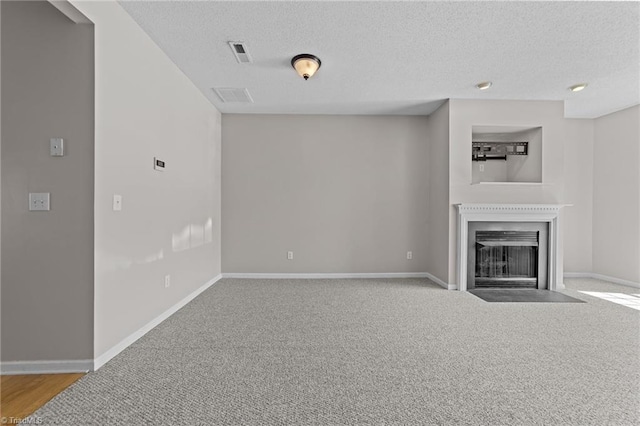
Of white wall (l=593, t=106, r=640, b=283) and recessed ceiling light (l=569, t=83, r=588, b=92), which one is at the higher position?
recessed ceiling light (l=569, t=83, r=588, b=92)

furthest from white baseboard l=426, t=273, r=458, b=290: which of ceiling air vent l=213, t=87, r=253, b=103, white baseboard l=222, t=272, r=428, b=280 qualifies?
ceiling air vent l=213, t=87, r=253, b=103

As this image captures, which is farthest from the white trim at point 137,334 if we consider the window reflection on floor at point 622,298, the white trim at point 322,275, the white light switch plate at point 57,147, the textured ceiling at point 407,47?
the window reflection on floor at point 622,298

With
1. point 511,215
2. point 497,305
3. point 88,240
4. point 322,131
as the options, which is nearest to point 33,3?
point 88,240

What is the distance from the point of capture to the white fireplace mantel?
4.36m

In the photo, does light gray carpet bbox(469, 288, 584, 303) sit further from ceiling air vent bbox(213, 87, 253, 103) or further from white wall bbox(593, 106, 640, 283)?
ceiling air vent bbox(213, 87, 253, 103)

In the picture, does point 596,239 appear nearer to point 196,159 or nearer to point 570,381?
point 570,381

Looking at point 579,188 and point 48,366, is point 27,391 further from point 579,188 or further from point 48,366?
point 579,188

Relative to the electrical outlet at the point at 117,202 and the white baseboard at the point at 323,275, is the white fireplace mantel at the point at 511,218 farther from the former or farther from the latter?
the electrical outlet at the point at 117,202

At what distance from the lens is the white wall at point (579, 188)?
5234 mm

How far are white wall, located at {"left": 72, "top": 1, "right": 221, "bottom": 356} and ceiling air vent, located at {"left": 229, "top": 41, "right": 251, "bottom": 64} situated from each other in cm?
72

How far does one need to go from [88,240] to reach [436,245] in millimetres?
4338

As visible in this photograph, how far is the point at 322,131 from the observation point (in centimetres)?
518

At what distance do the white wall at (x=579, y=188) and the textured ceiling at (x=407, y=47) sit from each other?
2.82 ft

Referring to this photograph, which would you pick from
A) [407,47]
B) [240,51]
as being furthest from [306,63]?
[407,47]
